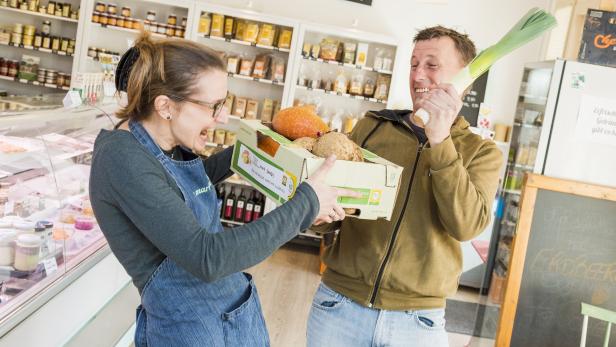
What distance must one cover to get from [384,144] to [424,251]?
371 mm

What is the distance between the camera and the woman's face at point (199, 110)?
1.46 meters

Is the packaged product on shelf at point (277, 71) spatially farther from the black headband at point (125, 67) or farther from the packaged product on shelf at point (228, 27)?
the black headband at point (125, 67)

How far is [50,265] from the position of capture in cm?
259

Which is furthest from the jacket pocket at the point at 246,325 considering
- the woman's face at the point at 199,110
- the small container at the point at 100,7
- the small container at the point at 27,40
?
the small container at the point at 27,40

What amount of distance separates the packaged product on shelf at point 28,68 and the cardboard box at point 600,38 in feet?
18.5

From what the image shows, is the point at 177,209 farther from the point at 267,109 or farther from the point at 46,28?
the point at 46,28

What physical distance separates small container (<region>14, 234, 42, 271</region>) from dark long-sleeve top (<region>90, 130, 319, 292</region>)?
1.24 m

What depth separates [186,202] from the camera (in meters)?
1.46

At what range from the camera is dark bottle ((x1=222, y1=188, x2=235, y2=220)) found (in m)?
6.52

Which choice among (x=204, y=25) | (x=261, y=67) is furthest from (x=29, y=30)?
(x=261, y=67)

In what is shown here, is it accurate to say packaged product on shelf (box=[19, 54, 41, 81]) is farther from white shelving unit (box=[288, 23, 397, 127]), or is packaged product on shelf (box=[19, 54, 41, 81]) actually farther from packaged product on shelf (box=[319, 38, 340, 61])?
packaged product on shelf (box=[319, 38, 340, 61])

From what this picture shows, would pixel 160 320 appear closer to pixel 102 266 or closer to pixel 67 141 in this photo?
pixel 102 266

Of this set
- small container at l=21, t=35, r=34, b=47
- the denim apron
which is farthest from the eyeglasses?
small container at l=21, t=35, r=34, b=47

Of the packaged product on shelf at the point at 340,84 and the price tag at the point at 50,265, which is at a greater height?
the packaged product on shelf at the point at 340,84
